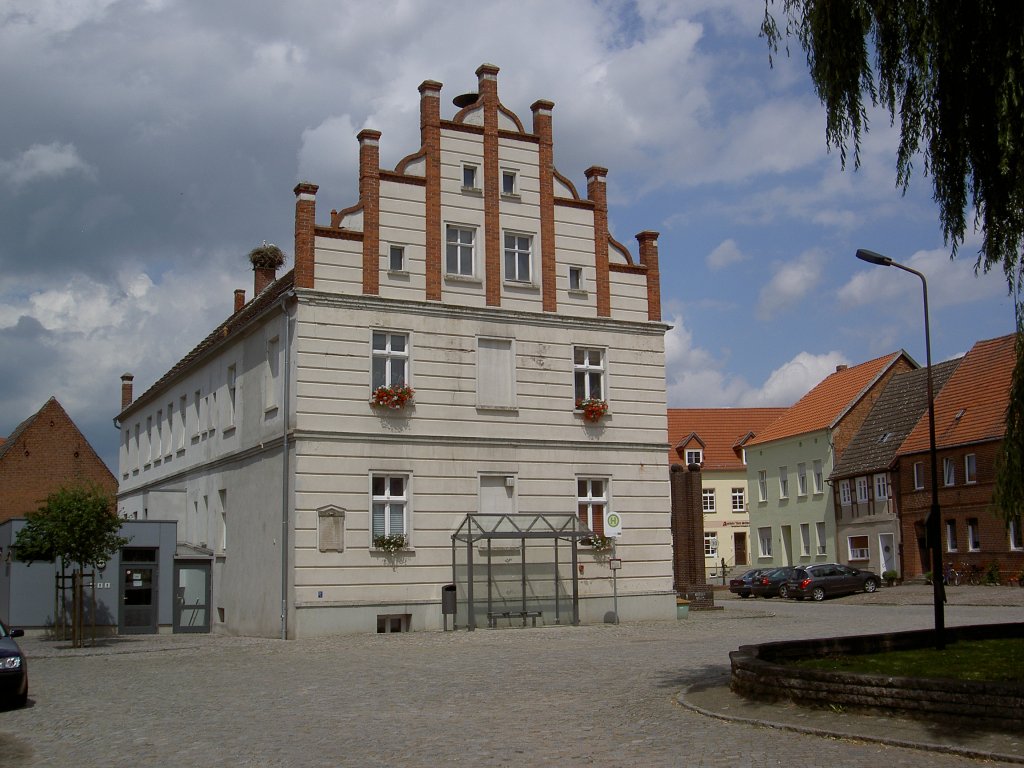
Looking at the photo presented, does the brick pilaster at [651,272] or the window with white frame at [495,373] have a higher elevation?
the brick pilaster at [651,272]

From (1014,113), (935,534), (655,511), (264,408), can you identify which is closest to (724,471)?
(655,511)

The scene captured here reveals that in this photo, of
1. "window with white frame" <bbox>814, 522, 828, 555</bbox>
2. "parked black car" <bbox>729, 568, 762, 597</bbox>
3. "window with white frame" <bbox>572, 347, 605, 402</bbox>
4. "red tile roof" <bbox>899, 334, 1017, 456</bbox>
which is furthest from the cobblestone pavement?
"window with white frame" <bbox>814, 522, 828, 555</bbox>

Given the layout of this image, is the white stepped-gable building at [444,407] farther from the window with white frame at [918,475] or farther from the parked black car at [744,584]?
the window with white frame at [918,475]

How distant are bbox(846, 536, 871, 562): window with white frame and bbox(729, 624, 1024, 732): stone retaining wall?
42.6 meters

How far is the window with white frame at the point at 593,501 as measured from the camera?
105 ft

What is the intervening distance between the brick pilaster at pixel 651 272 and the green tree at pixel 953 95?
20798 mm

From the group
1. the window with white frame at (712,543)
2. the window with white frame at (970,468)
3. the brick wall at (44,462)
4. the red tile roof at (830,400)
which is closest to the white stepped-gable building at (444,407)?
the window with white frame at (970,468)

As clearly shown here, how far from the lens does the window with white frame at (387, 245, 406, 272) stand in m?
29.9

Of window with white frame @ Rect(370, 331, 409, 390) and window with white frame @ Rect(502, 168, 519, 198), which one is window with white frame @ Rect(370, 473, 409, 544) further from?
window with white frame @ Rect(502, 168, 519, 198)

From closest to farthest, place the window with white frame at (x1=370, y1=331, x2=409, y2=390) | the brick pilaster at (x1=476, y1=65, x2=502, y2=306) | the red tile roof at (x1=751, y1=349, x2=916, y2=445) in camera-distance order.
→ the window with white frame at (x1=370, y1=331, x2=409, y2=390), the brick pilaster at (x1=476, y1=65, x2=502, y2=306), the red tile roof at (x1=751, y1=349, x2=916, y2=445)

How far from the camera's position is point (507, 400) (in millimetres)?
31156

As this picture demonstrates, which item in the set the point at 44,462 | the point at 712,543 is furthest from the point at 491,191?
the point at 712,543

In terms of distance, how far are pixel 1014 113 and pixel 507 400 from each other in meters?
21.3

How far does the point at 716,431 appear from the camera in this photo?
3201 inches
